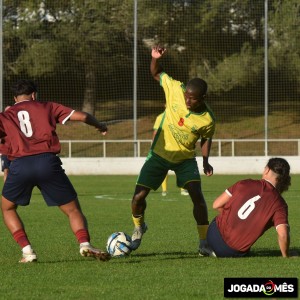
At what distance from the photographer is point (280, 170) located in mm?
10141

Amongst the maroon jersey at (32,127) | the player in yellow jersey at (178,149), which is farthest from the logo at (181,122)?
the maroon jersey at (32,127)

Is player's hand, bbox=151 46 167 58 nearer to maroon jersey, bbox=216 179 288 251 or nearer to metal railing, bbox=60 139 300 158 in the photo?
maroon jersey, bbox=216 179 288 251

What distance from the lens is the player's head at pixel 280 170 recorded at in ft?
33.2

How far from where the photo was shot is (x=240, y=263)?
33.2 feet

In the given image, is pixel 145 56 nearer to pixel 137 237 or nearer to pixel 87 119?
pixel 137 237

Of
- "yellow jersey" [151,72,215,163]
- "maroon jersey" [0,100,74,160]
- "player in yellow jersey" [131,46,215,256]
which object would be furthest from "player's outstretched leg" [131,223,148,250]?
"maroon jersey" [0,100,74,160]

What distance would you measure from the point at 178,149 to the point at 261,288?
385 cm

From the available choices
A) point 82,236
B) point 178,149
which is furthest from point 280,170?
point 82,236

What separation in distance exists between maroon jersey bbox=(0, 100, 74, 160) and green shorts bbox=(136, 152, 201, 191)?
5.83 ft

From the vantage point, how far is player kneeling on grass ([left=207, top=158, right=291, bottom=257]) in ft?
33.3

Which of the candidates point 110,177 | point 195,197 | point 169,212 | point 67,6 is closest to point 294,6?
point 67,6

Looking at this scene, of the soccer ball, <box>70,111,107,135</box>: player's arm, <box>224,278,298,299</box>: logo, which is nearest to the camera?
<box>224,278,298,299</box>: logo

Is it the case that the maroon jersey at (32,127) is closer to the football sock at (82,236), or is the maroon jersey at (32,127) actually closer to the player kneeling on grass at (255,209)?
the football sock at (82,236)

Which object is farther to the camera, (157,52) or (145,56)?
(145,56)
